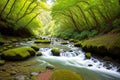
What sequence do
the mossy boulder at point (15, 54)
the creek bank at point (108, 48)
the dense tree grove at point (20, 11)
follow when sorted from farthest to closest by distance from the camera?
the dense tree grove at point (20, 11) < the creek bank at point (108, 48) < the mossy boulder at point (15, 54)

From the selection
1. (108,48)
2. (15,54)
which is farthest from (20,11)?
(108,48)

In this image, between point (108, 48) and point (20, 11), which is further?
point (20, 11)

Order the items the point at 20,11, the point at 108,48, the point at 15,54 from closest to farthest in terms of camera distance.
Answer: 1. the point at 15,54
2. the point at 108,48
3. the point at 20,11

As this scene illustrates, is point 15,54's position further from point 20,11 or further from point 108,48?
point 20,11

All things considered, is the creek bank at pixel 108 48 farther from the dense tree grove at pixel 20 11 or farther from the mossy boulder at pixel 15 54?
the dense tree grove at pixel 20 11

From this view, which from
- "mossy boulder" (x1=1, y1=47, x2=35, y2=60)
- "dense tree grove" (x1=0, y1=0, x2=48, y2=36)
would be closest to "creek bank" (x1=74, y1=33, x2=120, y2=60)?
"mossy boulder" (x1=1, y1=47, x2=35, y2=60)

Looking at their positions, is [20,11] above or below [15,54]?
above

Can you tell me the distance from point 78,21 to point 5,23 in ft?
37.2

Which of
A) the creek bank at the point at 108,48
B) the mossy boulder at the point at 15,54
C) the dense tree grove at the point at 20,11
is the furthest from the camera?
the dense tree grove at the point at 20,11

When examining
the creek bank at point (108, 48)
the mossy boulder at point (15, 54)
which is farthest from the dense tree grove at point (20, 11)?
the creek bank at point (108, 48)

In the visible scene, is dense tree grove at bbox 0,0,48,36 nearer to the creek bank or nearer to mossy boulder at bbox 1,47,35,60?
mossy boulder at bbox 1,47,35,60

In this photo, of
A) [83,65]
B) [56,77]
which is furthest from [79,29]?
[56,77]

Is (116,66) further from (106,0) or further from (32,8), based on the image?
(32,8)

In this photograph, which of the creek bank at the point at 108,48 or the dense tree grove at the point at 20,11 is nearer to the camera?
the creek bank at the point at 108,48
